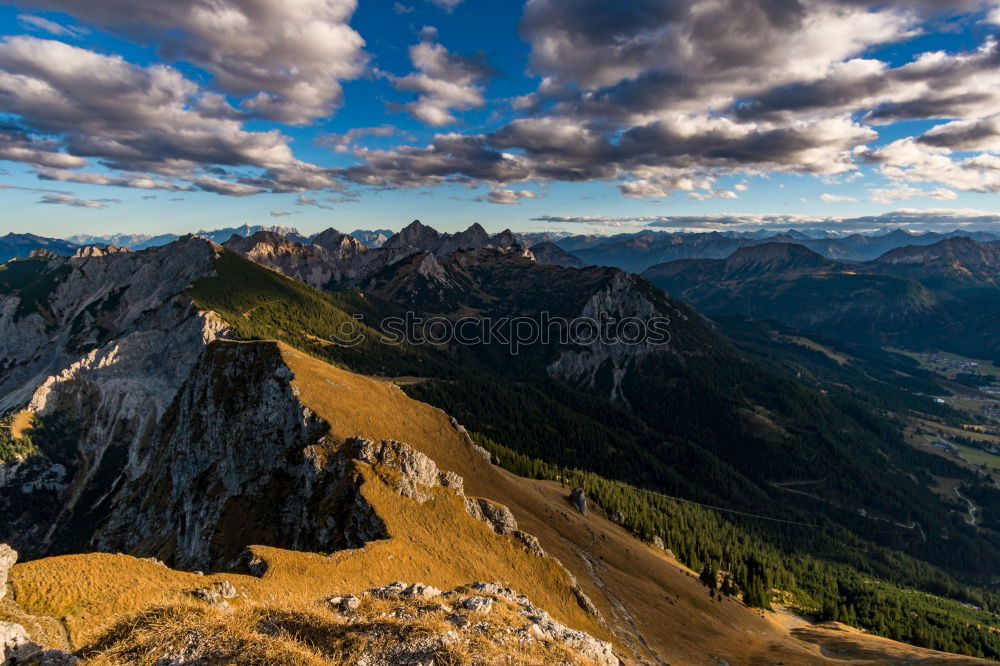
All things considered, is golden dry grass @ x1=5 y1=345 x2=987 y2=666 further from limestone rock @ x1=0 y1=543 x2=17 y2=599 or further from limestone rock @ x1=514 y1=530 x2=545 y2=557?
limestone rock @ x1=514 y1=530 x2=545 y2=557

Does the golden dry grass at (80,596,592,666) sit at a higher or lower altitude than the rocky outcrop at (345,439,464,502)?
higher

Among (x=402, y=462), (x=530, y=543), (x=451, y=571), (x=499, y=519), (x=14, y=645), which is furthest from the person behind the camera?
(x=499, y=519)

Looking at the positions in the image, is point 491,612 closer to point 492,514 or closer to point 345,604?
point 345,604

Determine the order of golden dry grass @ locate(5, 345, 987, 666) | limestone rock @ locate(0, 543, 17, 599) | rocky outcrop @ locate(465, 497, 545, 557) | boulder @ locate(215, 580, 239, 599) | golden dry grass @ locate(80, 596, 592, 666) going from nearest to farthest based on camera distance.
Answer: golden dry grass @ locate(80, 596, 592, 666), limestone rock @ locate(0, 543, 17, 599), golden dry grass @ locate(5, 345, 987, 666), boulder @ locate(215, 580, 239, 599), rocky outcrop @ locate(465, 497, 545, 557)

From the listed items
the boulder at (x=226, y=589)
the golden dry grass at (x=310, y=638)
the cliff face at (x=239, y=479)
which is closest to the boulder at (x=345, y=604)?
the golden dry grass at (x=310, y=638)

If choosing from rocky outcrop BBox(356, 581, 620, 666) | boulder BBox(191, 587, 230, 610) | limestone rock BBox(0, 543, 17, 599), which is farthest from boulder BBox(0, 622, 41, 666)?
rocky outcrop BBox(356, 581, 620, 666)

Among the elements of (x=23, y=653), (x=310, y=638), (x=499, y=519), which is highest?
(x=23, y=653)

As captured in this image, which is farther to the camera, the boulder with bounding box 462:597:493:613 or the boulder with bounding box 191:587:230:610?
the boulder with bounding box 462:597:493:613

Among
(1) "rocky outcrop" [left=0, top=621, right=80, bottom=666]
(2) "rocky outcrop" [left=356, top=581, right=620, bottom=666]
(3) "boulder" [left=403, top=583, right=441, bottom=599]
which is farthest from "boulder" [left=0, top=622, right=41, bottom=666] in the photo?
(3) "boulder" [left=403, top=583, right=441, bottom=599]

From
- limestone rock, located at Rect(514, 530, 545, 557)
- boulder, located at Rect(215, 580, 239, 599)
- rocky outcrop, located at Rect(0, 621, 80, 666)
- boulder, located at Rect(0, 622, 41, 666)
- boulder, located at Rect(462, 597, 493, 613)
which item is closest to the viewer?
rocky outcrop, located at Rect(0, 621, 80, 666)

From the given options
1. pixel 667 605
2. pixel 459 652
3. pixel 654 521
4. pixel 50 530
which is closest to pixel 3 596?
pixel 459 652

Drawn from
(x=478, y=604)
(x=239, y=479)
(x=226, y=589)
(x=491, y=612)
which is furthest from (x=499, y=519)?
(x=239, y=479)

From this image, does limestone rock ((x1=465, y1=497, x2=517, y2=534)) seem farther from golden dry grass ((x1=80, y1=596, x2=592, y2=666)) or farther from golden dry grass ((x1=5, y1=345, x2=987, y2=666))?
golden dry grass ((x1=80, y1=596, x2=592, y2=666))

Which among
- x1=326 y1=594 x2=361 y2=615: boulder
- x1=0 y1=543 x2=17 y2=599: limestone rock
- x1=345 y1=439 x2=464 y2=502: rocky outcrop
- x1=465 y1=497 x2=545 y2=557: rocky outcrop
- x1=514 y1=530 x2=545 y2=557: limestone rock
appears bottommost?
x1=514 y1=530 x2=545 y2=557: limestone rock
